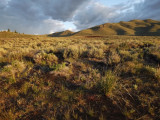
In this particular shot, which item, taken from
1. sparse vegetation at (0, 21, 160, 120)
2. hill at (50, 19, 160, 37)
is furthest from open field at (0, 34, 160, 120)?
hill at (50, 19, 160, 37)

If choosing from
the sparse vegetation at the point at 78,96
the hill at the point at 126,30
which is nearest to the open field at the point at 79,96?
the sparse vegetation at the point at 78,96

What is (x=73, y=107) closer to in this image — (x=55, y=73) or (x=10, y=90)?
(x=55, y=73)

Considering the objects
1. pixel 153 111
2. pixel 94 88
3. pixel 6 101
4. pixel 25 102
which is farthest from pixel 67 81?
pixel 153 111

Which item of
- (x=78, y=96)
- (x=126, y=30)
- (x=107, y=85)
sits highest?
(x=126, y=30)

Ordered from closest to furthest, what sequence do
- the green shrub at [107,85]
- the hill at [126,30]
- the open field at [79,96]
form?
the open field at [79,96] → the green shrub at [107,85] → the hill at [126,30]

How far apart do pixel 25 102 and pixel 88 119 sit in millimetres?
1759

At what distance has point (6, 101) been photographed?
2.26 m

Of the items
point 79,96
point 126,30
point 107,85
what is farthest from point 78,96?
point 126,30

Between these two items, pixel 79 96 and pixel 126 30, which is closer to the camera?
pixel 79 96

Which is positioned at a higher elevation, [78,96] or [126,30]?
[126,30]

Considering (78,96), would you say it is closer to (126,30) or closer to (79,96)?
(79,96)

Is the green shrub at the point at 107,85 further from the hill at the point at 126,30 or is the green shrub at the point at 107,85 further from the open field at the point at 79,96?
the hill at the point at 126,30

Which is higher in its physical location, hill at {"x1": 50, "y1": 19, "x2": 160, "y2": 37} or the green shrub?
hill at {"x1": 50, "y1": 19, "x2": 160, "y2": 37}

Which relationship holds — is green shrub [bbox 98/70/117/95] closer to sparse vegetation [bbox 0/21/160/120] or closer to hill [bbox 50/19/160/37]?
sparse vegetation [bbox 0/21/160/120]
